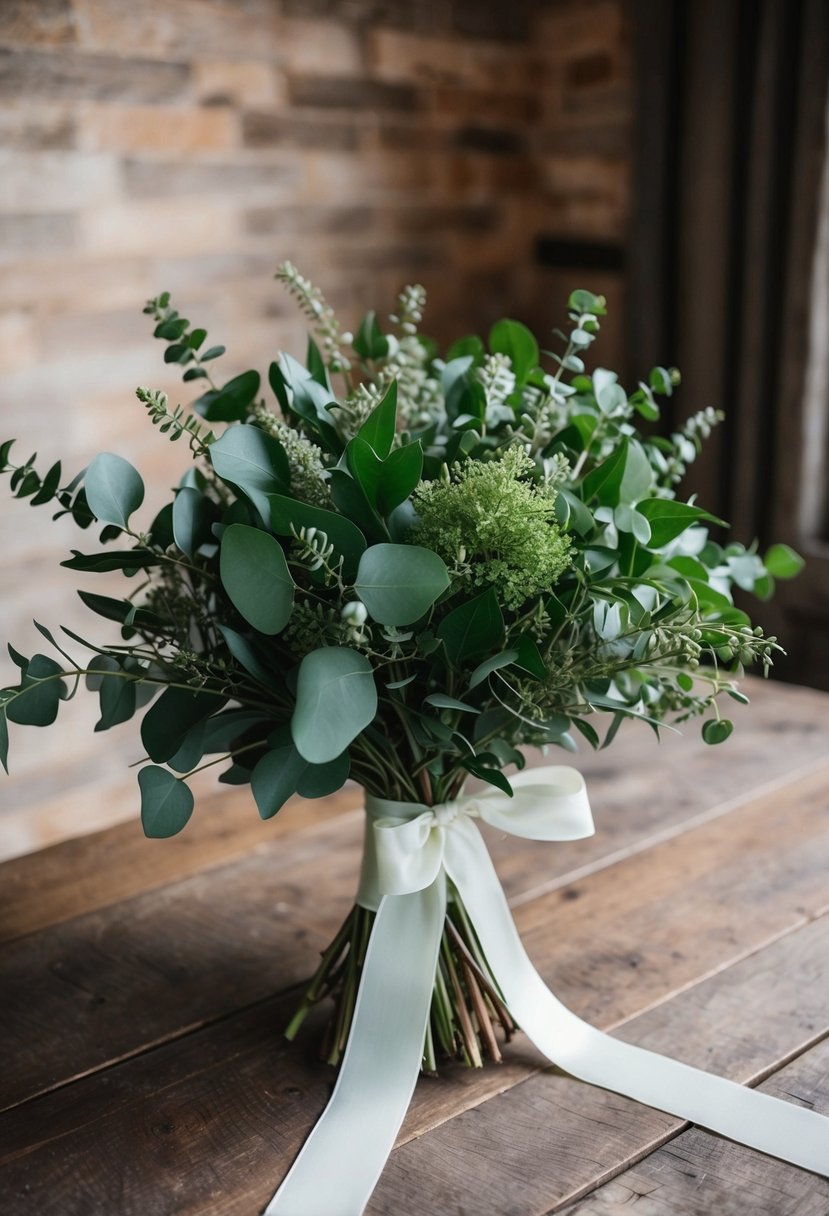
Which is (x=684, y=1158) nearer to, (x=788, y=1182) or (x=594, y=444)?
(x=788, y=1182)

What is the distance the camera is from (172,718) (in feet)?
2.66

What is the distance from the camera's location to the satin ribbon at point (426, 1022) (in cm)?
79

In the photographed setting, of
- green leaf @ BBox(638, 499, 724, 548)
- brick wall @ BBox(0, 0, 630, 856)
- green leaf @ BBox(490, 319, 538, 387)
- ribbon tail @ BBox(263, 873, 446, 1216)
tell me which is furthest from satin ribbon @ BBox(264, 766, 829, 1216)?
brick wall @ BBox(0, 0, 630, 856)

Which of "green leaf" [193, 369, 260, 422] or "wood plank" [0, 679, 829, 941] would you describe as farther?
"wood plank" [0, 679, 829, 941]

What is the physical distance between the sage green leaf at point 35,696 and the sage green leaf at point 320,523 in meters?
0.19

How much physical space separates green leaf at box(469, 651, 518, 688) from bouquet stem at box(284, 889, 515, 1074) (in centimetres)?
24

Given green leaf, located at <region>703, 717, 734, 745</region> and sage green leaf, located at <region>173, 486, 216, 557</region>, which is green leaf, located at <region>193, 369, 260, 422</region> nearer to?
sage green leaf, located at <region>173, 486, 216, 557</region>

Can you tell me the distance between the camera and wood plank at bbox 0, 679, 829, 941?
1.18 m

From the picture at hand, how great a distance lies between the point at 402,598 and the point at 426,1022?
0.34 m

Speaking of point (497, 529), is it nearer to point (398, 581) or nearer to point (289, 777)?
point (398, 581)

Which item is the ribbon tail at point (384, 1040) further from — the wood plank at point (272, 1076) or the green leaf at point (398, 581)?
the green leaf at point (398, 581)

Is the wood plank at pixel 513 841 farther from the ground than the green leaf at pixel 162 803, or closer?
closer

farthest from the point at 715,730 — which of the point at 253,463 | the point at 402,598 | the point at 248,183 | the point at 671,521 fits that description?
the point at 248,183

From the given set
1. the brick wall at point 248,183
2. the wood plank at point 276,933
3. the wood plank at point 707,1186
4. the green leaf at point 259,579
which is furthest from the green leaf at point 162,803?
the brick wall at point 248,183
